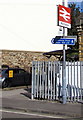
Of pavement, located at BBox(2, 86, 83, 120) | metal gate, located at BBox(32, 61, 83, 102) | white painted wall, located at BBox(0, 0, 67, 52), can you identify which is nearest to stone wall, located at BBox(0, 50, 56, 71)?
white painted wall, located at BBox(0, 0, 67, 52)

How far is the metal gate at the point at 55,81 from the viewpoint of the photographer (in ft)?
42.3

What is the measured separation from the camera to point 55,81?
529 inches

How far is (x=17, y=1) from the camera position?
97.2 ft

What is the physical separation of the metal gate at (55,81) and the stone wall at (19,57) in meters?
13.8

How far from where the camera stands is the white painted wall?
28.5m

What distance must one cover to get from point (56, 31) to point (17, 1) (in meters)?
6.42

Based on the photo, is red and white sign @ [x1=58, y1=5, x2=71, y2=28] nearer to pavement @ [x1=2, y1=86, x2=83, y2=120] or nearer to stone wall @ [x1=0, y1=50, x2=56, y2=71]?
pavement @ [x1=2, y1=86, x2=83, y2=120]

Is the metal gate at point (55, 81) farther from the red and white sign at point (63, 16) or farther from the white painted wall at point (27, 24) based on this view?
the white painted wall at point (27, 24)

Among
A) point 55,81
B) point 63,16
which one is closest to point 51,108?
point 55,81

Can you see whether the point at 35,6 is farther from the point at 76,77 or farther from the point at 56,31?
the point at 76,77

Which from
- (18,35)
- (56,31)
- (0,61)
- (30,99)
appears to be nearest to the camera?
(30,99)

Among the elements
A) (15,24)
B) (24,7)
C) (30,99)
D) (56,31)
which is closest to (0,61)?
(15,24)

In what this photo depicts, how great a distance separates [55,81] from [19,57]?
635 inches

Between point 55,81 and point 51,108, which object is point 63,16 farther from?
point 51,108
